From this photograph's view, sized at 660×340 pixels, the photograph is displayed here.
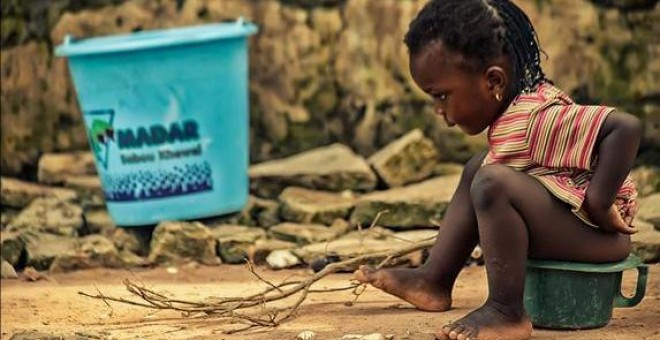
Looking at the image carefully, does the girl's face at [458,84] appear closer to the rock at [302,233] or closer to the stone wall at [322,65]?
the rock at [302,233]

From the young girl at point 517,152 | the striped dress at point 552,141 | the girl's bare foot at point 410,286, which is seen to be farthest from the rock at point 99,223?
the striped dress at point 552,141

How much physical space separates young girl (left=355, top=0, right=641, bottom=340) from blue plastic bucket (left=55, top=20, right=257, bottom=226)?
2235 mm

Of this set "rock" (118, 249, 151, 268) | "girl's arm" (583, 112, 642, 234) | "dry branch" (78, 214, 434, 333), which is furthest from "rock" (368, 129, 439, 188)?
"girl's arm" (583, 112, 642, 234)

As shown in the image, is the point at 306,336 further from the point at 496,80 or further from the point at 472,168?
the point at 496,80

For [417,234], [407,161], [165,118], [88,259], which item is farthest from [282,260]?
[407,161]

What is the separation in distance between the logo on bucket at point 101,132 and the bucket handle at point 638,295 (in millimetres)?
2734

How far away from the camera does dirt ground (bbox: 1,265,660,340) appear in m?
3.96

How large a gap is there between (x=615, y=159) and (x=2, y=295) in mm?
2501

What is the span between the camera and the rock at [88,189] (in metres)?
6.49

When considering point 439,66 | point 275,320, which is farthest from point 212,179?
point 439,66

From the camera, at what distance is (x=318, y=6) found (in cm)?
652

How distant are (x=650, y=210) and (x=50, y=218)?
261 centimetres

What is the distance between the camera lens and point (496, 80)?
3.77 metres

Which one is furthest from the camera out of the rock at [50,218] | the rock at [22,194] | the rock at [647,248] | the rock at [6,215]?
the rock at [22,194]
